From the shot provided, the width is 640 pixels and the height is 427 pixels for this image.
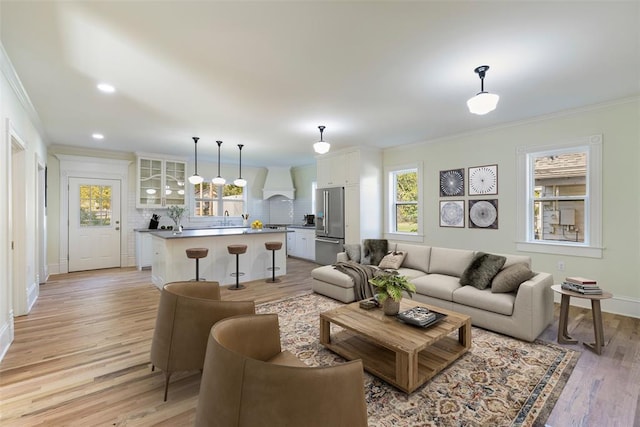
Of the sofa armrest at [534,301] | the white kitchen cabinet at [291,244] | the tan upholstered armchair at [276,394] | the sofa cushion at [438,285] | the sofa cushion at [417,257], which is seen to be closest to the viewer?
the tan upholstered armchair at [276,394]

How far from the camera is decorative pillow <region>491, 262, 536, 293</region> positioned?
3.12m

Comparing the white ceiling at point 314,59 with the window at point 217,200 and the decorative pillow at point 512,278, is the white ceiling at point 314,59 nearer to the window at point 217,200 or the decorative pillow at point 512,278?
the decorative pillow at point 512,278

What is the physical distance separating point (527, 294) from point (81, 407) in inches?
153

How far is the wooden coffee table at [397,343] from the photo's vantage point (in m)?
2.12

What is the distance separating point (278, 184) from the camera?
340 inches

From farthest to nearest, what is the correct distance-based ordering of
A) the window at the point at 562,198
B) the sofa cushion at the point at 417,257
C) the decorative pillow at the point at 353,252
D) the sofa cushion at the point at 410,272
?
the decorative pillow at the point at 353,252 → the sofa cushion at the point at 417,257 → the sofa cushion at the point at 410,272 → the window at the point at 562,198

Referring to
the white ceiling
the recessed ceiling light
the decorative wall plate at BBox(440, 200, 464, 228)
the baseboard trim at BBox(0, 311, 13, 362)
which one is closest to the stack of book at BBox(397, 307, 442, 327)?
the white ceiling

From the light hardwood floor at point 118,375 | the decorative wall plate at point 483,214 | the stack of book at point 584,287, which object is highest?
the decorative wall plate at point 483,214

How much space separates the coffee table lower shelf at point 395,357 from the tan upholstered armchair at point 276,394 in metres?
1.10

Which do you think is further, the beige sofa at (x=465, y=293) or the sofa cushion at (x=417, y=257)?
the sofa cushion at (x=417, y=257)

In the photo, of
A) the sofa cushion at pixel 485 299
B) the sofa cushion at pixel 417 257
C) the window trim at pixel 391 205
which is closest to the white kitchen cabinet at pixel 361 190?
the window trim at pixel 391 205

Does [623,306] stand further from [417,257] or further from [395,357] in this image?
[395,357]

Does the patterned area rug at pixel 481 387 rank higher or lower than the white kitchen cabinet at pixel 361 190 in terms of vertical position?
lower

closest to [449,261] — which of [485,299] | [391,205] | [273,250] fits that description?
[485,299]
